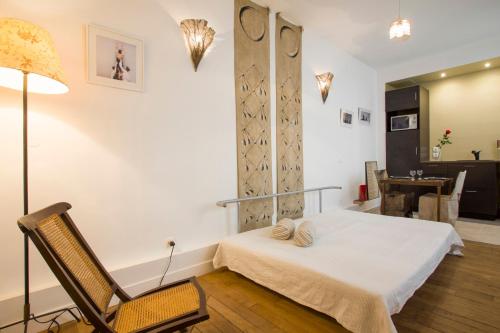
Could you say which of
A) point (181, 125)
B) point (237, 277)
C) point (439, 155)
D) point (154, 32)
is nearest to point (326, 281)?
point (237, 277)

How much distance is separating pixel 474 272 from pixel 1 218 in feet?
12.6

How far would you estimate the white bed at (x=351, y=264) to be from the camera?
140 centimetres

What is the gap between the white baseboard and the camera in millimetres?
1565

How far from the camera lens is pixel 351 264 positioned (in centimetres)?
173

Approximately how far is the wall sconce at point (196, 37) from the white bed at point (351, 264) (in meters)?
1.82

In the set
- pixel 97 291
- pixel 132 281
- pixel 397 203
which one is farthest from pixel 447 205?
pixel 97 291

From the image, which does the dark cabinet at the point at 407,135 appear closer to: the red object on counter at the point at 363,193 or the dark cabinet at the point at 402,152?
the dark cabinet at the point at 402,152

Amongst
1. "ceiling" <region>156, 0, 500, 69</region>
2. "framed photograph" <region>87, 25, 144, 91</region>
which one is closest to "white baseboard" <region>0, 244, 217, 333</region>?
"framed photograph" <region>87, 25, 144, 91</region>

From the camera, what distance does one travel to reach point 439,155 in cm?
497

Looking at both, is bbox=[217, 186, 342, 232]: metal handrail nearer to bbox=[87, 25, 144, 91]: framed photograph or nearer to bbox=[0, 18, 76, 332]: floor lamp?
bbox=[87, 25, 144, 91]: framed photograph

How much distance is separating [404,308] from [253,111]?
232 cm

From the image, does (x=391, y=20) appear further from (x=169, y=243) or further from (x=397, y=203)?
(x=169, y=243)

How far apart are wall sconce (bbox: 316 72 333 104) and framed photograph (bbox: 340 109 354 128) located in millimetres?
671

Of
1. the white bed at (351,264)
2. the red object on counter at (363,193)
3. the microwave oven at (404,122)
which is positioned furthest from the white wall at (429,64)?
the white bed at (351,264)
